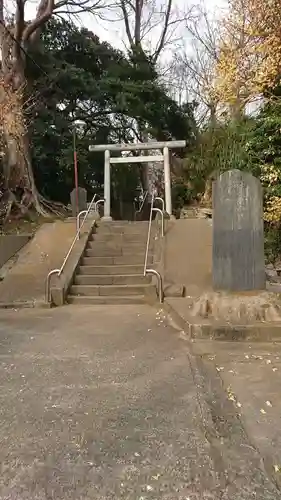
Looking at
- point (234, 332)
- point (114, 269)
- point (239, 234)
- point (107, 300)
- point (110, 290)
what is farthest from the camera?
point (114, 269)

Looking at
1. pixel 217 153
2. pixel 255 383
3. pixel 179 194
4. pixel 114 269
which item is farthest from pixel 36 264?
pixel 179 194

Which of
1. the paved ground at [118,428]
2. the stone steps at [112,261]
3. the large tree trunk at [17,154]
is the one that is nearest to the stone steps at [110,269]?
the stone steps at [112,261]

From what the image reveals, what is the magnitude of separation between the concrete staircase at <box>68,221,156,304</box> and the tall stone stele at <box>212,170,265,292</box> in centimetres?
174

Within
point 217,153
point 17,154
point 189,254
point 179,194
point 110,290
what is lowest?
point 110,290

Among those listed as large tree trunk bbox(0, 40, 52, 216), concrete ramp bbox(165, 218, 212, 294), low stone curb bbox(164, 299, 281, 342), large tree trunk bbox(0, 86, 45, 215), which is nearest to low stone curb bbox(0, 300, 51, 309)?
concrete ramp bbox(165, 218, 212, 294)

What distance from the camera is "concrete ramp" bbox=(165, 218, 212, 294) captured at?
820 cm

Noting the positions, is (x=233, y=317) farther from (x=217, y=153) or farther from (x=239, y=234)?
(x=217, y=153)

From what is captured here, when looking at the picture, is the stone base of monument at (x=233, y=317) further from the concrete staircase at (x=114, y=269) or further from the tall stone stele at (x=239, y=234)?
the concrete staircase at (x=114, y=269)

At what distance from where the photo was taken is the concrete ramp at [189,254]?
820cm

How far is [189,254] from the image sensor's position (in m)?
9.25

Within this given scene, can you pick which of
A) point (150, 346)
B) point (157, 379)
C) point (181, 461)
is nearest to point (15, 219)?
point (150, 346)

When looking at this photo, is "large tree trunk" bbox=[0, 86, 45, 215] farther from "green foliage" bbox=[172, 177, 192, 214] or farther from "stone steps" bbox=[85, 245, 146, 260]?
"green foliage" bbox=[172, 177, 192, 214]

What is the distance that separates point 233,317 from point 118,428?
2.83 metres

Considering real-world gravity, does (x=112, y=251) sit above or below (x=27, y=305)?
above
